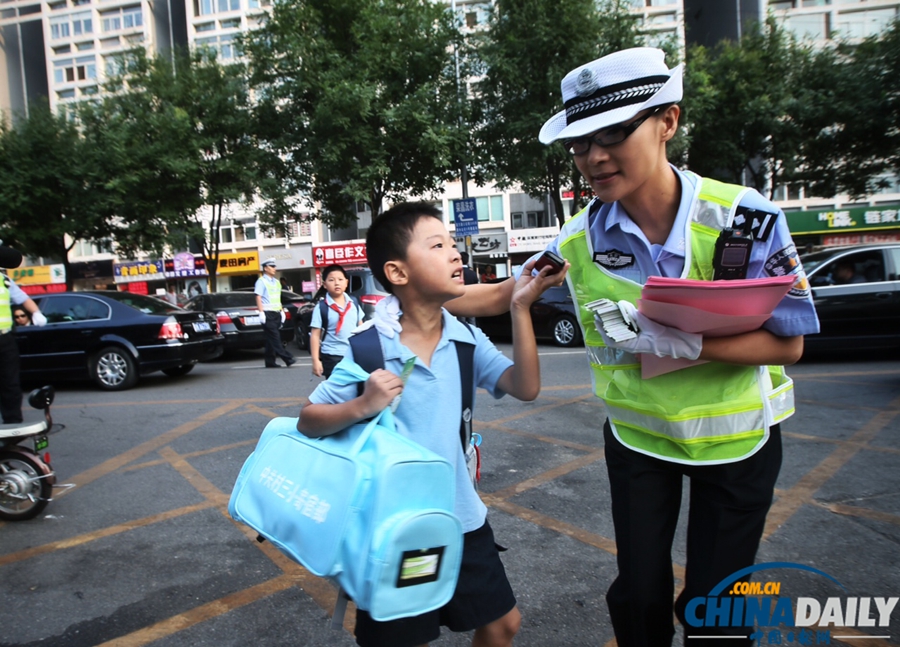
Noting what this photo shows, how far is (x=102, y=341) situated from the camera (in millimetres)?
9391

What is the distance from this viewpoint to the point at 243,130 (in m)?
16.9

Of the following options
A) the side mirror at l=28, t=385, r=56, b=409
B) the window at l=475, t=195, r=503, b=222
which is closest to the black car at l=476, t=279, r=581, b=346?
the side mirror at l=28, t=385, r=56, b=409

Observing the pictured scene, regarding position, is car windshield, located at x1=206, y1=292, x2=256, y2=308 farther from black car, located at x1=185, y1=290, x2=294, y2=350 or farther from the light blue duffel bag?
the light blue duffel bag

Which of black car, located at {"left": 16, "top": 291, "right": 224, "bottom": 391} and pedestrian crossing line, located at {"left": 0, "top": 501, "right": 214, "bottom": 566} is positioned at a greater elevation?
black car, located at {"left": 16, "top": 291, "right": 224, "bottom": 391}

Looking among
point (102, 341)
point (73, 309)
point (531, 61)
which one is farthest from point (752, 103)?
point (73, 309)

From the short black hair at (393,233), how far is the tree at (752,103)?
52.0ft

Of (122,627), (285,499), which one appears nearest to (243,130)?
(122,627)

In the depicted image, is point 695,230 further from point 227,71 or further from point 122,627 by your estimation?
point 227,71

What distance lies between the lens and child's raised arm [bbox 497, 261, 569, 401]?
175 centimetres

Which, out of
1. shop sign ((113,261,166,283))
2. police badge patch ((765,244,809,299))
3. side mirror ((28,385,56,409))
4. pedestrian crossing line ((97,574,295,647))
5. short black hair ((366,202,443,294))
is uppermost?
shop sign ((113,261,166,283))

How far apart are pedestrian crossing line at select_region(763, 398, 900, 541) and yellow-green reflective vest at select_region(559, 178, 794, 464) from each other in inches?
82.9

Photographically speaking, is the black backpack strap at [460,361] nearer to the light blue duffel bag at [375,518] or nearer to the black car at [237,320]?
the light blue duffel bag at [375,518]

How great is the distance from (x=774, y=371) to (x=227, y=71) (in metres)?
19.3

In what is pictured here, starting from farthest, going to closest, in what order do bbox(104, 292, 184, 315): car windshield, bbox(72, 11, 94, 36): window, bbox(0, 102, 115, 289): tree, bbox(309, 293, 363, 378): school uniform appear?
bbox(72, 11, 94, 36): window, bbox(0, 102, 115, 289): tree, bbox(104, 292, 184, 315): car windshield, bbox(309, 293, 363, 378): school uniform
